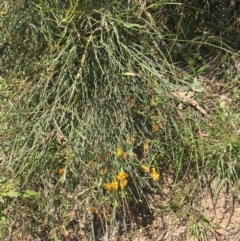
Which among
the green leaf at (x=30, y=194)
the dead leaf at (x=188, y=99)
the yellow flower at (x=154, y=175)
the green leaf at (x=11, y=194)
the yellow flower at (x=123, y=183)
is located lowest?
the green leaf at (x=30, y=194)

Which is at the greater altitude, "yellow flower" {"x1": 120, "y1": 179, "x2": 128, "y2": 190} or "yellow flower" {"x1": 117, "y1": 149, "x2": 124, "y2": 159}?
"yellow flower" {"x1": 117, "y1": 149, "x2": 124, "y2": 159}

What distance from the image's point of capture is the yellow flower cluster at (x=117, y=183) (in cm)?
210

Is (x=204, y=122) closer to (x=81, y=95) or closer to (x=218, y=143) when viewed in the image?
(x=218, y=143)

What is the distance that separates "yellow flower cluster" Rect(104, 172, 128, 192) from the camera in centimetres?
210

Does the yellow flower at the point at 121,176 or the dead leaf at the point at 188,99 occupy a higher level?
the dead leaf at the point at 188,99

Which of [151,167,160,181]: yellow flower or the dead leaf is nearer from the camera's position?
[151,167,160,181]: yellow flower

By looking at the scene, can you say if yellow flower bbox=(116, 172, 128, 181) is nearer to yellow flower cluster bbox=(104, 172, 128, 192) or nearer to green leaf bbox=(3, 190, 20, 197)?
yellow flower cluster bbox=(104, 172, 128, 192)

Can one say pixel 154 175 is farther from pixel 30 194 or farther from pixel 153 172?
pixel 30 194

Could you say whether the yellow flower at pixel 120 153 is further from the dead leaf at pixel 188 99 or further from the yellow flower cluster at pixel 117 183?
the dead leaf at pixel 188 99

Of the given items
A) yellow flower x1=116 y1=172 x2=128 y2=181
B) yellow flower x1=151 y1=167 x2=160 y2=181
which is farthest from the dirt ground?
yellow flower x1=116 y1=172 x2=128 y2=181

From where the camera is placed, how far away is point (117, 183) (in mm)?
2100

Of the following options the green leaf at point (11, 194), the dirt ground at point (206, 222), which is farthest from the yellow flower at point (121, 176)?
the green leaf at point (11, 194)

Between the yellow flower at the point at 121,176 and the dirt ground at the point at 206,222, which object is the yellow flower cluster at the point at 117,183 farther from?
the dirt ground at the point at 206,222

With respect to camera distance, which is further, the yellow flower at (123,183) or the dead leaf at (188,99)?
the dead leaf at (188,99)
